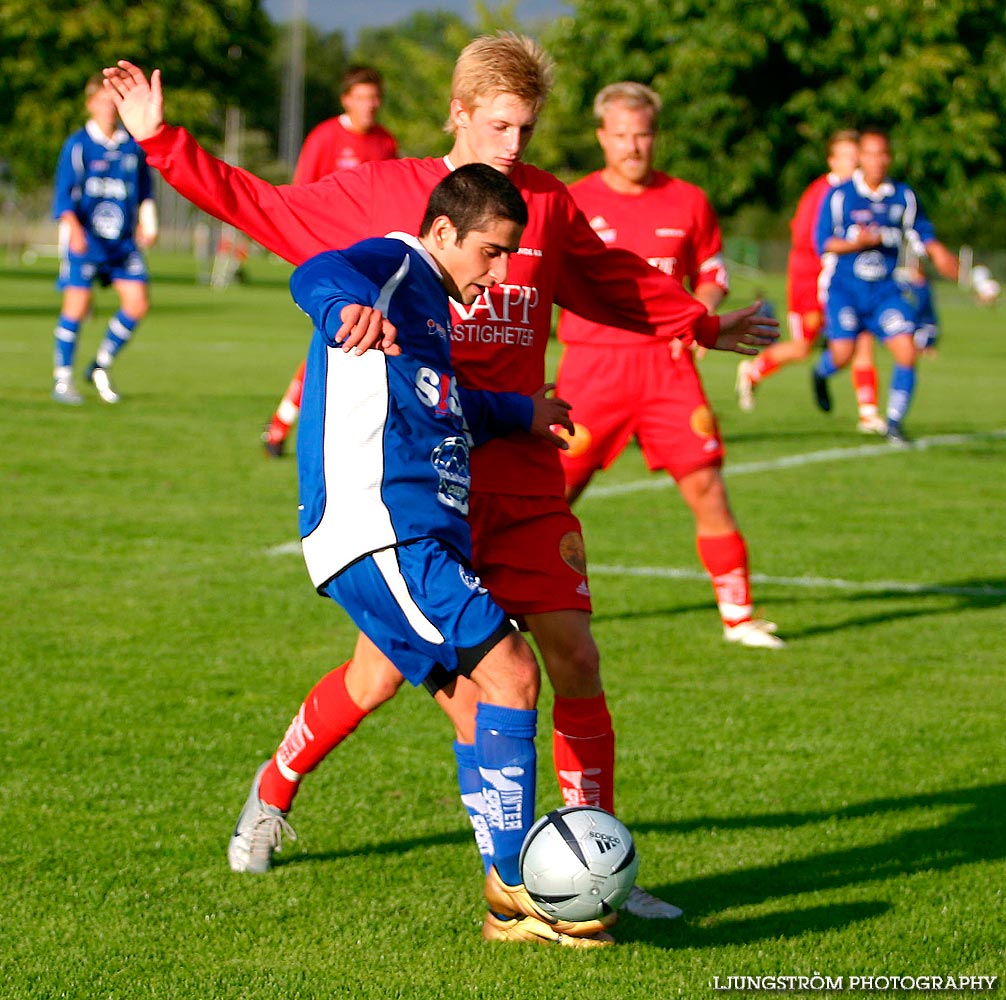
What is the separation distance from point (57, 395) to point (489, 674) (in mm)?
11870

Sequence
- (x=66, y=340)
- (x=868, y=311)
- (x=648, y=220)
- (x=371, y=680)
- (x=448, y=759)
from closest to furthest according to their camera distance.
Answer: (x=371, y=680) < (x=448, y=759) < (x=648, y=220) < (x=868, y=311) < (x=66, y=340)

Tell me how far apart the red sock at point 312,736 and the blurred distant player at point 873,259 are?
10086 millimetres

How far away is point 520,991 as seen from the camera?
358 centimetres

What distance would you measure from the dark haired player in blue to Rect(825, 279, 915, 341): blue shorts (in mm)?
10545

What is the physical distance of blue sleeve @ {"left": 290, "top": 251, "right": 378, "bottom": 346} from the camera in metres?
3.48

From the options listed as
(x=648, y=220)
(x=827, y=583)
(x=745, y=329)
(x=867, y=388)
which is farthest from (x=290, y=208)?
(x=867, y=388)

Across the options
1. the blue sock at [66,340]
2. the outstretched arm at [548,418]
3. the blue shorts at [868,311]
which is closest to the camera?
the outstretched arm at [548,418]

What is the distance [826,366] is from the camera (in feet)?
49.6

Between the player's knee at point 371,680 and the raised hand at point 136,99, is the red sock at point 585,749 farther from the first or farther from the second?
the raised hand at point 136,99

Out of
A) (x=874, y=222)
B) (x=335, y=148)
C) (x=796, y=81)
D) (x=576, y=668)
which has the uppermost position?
(x=796, y=81)

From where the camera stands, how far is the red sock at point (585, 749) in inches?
167

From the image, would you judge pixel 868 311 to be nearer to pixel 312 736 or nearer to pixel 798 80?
pixel 312 736

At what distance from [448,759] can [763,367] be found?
1067cm

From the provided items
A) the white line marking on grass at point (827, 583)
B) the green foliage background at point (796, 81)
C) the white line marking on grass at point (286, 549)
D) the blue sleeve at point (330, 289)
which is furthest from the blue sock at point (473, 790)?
the green foliage background at point (796, 81)
